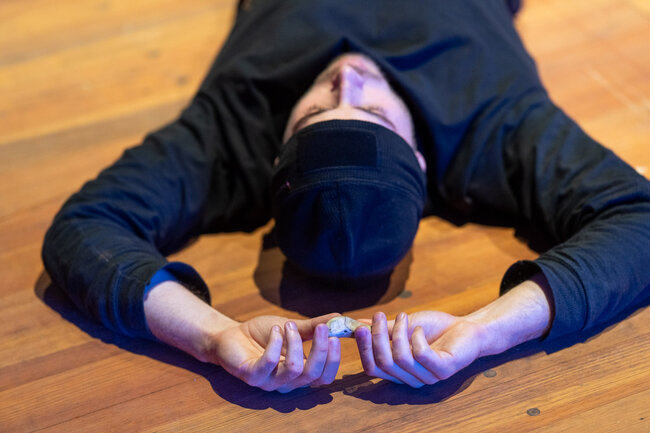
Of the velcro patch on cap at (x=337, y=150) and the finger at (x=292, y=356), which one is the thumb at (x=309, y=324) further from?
the velcro patch on cap at (x=337, y=150)

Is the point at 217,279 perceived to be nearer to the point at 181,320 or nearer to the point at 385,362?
the point at 181,320

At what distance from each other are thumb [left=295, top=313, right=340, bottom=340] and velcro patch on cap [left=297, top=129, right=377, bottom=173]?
0.64 ft

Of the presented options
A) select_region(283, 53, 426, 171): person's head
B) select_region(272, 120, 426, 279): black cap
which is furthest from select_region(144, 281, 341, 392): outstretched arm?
select_region(283, 53, 426, 171): person's head

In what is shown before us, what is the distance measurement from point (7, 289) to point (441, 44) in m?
0.82

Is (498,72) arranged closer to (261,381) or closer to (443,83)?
(443,83)

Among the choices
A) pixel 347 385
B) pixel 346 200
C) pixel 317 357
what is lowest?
pixel 347 385

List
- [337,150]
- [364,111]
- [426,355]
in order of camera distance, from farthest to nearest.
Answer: [364,111] < [337,150] < [426,355]

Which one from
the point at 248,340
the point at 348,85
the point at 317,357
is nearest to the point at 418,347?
the point at 317,357

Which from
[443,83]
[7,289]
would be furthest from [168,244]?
[443,83]

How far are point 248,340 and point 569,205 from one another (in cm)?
51

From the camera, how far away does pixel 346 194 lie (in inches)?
34.6

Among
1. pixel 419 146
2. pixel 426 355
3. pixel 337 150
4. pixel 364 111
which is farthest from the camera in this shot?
pixel 419 146

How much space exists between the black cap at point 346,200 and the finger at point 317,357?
14 centimetres

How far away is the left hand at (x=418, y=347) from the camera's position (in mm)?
808
